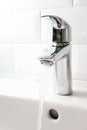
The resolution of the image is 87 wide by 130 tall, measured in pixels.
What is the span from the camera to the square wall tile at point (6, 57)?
2.48ft

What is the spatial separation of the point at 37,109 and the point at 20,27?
330 millimetres

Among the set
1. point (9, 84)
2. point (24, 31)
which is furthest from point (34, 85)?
point (24, 31)

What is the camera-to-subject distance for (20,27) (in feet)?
2.39

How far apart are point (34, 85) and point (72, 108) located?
0.21 metres

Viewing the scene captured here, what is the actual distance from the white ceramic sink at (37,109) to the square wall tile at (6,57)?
18 centimetres

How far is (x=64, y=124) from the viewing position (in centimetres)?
47

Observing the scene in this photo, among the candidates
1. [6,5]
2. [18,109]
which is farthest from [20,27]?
[18,109]

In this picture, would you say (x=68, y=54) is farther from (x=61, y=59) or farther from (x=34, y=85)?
(x=34, y=85)

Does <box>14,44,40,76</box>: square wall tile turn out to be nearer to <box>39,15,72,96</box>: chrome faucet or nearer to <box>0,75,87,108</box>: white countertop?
<box>0,75,87,108</box>: white countertop

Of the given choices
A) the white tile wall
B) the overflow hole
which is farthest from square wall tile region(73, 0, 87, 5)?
the overflow hole

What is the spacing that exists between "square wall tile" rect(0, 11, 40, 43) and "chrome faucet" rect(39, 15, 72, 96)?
20 centimetres

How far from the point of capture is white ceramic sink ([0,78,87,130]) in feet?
1.51

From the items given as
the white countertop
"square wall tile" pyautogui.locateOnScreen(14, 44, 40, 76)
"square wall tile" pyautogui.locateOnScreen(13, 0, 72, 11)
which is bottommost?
the white countertop

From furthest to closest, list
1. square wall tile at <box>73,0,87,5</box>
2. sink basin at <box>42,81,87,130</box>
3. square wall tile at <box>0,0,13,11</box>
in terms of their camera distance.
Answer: square wall tile at <box>0,0,13,11</box> < square wall tile at <box>73,0,87,5</box> < sink basin at <box>42,81,87,130</box>
